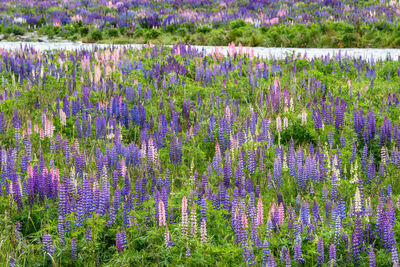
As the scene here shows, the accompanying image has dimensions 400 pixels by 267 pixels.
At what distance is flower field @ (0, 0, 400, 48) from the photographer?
57.3 feet

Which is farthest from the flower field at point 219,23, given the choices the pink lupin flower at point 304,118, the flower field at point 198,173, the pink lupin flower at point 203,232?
the pink lupin flower at point 203,232

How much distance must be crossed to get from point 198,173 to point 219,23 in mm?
16470

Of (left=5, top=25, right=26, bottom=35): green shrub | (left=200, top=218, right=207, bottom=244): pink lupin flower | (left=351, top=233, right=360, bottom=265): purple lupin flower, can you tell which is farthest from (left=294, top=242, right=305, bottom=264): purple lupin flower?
(left=5, top=25, right=26, bottom=35): green shrub

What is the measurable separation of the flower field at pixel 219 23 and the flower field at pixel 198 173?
788 cm

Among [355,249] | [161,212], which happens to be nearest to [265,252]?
[355,249]

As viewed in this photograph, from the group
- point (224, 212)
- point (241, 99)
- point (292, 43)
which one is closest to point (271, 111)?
point (241, 99)

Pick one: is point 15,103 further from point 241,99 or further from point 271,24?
point 271,24

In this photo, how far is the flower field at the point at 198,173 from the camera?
12.8 feet

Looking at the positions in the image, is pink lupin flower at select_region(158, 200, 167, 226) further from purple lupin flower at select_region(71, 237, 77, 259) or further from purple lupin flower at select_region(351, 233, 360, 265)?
purple lupin flower at select_region(351, 233, 360, 265)

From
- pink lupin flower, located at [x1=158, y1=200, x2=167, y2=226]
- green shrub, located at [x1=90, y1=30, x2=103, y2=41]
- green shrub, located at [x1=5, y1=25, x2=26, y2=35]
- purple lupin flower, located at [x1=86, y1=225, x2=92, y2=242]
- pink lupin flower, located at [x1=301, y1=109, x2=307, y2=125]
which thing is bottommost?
purple lupin flower, located at [x1=86, y1=225, x2=92, y2=242]

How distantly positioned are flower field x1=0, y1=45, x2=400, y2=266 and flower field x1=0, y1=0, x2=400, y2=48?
7.88 m

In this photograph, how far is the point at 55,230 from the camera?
4223mm

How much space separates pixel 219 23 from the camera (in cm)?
2139

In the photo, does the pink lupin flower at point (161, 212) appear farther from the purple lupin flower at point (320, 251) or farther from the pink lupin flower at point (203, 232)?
the purple lupin flower at point (320, 251)
